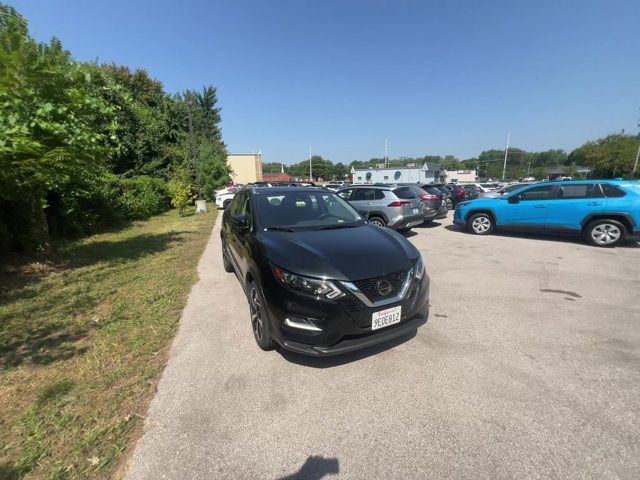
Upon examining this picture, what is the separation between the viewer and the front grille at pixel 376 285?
2582 millimetres

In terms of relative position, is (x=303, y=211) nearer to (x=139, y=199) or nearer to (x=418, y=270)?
(x=418, y=270)

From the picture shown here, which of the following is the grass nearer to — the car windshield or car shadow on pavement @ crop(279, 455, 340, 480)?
car shadow on pavement @ crop(279, 455, 340, 480)

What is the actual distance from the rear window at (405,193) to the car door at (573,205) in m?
3.64

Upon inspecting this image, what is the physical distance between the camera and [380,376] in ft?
8.96

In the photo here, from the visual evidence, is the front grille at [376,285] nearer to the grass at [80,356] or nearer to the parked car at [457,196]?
the grass at [80,356]

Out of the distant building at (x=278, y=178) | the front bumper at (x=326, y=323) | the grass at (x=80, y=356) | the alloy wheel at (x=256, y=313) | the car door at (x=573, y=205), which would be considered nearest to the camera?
the grass at (x=80, y=356)

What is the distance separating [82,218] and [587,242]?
1540 centimetres

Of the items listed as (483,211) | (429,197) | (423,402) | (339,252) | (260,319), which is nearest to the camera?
(423,402)

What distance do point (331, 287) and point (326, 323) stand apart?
30 cm

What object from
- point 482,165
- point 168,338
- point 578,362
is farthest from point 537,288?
point 482,165

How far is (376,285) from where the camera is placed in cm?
263

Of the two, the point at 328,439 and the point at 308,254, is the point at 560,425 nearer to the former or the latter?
the point at 328,439

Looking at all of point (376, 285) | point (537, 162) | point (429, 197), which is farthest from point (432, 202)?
point (537, 162)

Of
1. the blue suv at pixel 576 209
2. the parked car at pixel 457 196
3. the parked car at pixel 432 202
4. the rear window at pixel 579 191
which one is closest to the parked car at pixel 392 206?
the parked car at pixel 432 202
